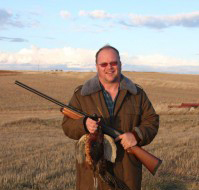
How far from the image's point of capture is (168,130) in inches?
552

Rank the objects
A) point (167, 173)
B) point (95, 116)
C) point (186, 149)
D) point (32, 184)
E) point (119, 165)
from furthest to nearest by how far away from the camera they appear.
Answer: point (186, 149) < point (167, 173) < point (32, 184) < point (119, 165) < point (95, 116)

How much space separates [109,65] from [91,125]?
60 cm

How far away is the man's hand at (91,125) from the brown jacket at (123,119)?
18cm

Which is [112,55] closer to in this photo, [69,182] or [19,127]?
[69,182]

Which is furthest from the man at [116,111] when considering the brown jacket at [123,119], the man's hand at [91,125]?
the man's hand at [91,125]

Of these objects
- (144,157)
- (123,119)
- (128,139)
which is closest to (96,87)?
(123,119)

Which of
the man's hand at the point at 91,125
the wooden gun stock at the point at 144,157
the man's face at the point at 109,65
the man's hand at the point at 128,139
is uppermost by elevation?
the man's face at the point at 109,65

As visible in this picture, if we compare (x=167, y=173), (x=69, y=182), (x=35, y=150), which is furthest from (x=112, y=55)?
(x=35, y=150)

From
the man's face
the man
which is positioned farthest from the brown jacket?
the man's face

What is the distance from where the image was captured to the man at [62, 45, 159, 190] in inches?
137

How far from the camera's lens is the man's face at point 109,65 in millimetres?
3510

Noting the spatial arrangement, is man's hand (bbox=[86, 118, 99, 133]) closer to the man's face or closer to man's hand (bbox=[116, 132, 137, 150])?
man's hand (bbox=[116, 132, 137, 150])

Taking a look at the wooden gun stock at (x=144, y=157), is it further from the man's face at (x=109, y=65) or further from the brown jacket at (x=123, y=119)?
the man's face at (x=109, y=65)

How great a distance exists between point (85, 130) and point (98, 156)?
26cm
